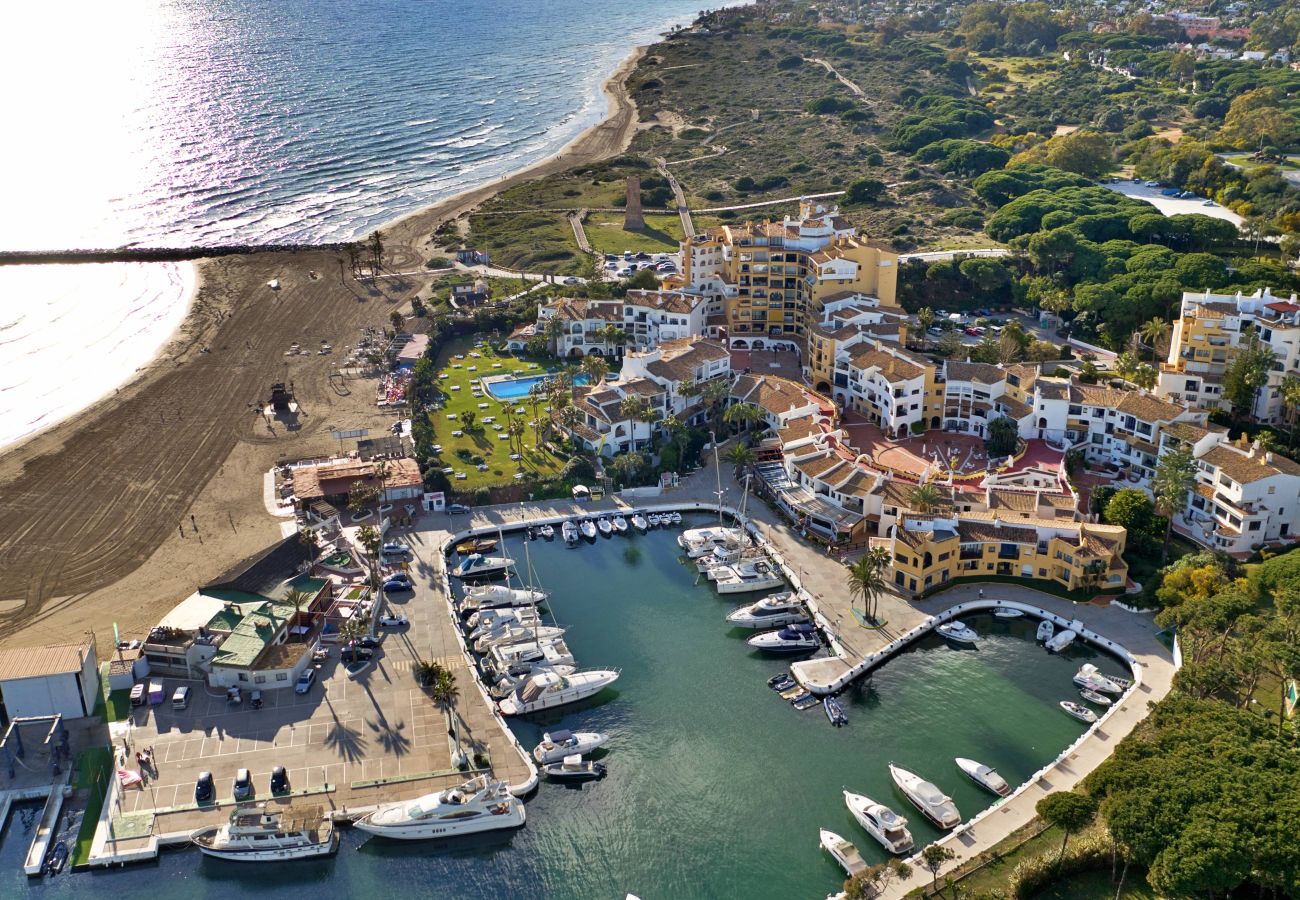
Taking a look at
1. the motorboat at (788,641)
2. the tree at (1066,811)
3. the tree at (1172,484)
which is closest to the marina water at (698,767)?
the motorboat at (788,641)

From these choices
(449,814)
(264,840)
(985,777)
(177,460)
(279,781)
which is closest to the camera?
(264,840)

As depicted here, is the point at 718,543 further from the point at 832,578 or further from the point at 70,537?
the point at 70,537

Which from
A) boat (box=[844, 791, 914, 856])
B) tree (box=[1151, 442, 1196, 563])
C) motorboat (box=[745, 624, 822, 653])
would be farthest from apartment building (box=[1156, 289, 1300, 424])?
boat (box=[844, 791, 914, 856])

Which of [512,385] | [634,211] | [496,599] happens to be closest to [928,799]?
[496,599]

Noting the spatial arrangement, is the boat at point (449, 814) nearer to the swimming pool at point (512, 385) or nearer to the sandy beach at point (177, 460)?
the sandy beach at point (177, 460)

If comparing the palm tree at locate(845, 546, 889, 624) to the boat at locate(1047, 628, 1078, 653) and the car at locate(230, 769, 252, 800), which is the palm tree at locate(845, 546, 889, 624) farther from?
the car at locate(230, 769, 252, 800)

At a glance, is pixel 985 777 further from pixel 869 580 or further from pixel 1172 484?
pixel 1172 484
